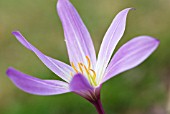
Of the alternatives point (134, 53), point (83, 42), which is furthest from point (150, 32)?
point (134, 53)

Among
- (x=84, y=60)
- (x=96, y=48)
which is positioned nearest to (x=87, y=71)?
(x=84, y=60)

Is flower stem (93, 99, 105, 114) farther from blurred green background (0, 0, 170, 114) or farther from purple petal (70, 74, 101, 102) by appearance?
blurred green background (0, 0, 170, 114)

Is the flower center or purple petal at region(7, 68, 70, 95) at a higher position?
purple petal at region(7, 68, 70, 95)

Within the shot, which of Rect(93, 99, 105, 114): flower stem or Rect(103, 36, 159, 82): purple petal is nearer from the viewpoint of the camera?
Rect(103, 36, 159, 82): purple petal

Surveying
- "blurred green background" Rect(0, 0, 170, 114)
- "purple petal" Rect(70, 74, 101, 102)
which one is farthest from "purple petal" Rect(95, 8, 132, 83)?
"blurred green background" Rect(0, 0, 170, 114)

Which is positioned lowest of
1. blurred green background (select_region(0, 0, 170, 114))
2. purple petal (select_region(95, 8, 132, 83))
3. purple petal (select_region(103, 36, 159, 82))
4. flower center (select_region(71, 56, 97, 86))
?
blurred green background (select_region(0, 0, 170, 114))

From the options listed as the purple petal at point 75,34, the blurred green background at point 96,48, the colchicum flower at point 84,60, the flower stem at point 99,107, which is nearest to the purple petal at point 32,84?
the colchicum flower at point 84,60
